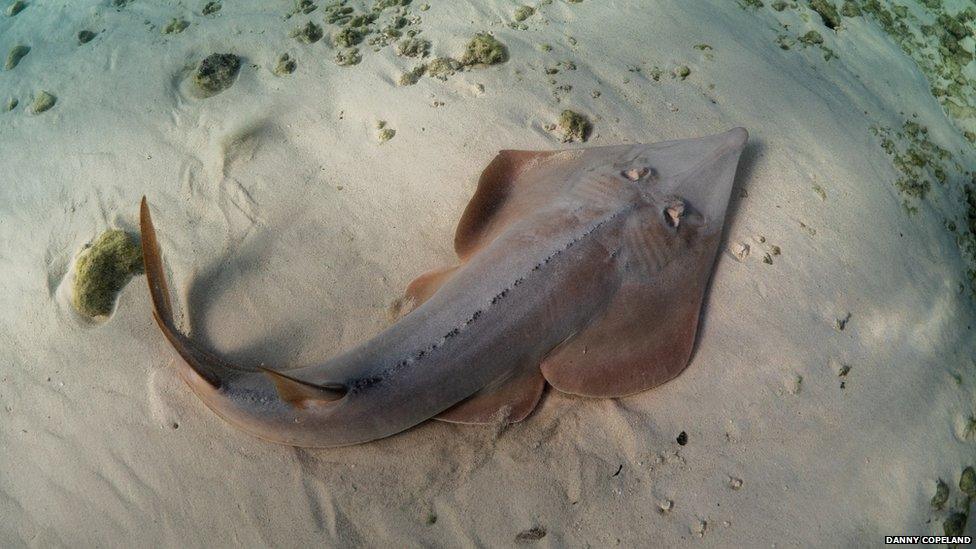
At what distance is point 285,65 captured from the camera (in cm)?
518

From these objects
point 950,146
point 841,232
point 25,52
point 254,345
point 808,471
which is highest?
point 950,146

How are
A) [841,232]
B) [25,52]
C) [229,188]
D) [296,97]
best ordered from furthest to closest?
[25,52]
[296,97]
[229,188]
[841,232]

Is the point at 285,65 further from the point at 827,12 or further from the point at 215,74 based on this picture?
the point at 827,12

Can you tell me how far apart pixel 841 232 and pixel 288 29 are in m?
6.24

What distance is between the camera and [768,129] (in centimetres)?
452

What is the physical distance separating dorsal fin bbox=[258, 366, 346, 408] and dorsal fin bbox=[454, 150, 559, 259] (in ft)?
5.16

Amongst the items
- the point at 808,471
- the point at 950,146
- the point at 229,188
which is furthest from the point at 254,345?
the point at 950,146

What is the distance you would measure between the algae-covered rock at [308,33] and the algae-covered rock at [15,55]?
436 centimetres

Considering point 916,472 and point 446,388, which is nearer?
point 446,388

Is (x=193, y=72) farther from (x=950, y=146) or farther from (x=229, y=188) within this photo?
(x=950, y=146)

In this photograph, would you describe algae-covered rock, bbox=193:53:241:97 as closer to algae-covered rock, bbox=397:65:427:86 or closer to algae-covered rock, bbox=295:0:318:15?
algae-covered rock, bbox=295:0:318:15

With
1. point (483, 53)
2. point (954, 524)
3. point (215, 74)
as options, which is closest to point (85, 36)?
point (215, 74)

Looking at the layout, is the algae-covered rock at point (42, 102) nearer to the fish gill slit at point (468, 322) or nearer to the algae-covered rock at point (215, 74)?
the algae-covered rock at point (215, 74)

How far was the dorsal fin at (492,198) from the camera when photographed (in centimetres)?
395
